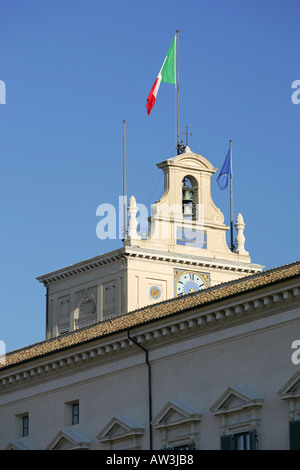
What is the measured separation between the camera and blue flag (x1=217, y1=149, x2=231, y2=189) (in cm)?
8038

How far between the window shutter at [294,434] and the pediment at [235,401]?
5.04 feet

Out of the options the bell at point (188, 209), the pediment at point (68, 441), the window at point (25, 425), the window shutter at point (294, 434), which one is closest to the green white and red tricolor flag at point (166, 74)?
the bell at point (188, 209)

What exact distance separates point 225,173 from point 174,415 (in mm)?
36164

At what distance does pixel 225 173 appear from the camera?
81.1 m

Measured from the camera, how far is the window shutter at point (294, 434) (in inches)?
1623

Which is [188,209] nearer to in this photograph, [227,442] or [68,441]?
[68,441]

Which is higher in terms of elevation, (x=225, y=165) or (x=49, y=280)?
(x=225, y=165)

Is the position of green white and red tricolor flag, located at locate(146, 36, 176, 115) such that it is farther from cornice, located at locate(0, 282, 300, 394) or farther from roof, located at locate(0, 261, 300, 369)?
Answer: cornice, located at locate(0, 282, 300, 394)

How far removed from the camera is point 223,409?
44.0m

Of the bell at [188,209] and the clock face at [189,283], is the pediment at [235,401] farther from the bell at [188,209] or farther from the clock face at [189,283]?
the bell at [188,209]

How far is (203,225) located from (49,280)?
8912 millimetres

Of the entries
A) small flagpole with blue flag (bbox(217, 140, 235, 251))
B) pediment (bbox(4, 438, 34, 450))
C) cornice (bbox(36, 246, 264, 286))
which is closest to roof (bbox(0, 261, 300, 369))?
pediment (bbox(4, 438, 34, 450))
